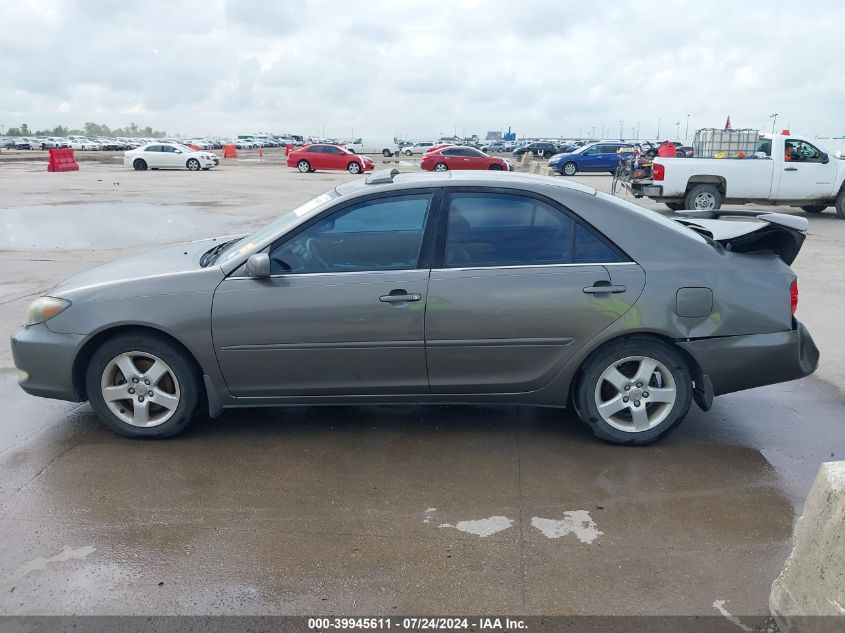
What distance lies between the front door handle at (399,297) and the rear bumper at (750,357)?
1619 millimetres

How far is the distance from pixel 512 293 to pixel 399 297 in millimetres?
666

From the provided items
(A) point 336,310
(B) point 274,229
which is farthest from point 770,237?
(B) point 274,229

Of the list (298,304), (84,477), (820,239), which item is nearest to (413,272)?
(298,304)

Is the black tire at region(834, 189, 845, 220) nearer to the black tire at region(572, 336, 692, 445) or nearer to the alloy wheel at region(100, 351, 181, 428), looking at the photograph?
the black tire at region(572, 336, 692, 445)

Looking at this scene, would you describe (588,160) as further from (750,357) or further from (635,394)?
(635,394)

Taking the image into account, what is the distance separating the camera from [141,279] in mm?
4387

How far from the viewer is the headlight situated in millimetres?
4383

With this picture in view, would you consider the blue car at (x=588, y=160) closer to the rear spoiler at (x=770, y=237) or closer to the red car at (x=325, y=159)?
the red car at (x=325, y=159)

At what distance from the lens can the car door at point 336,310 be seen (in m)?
4.20

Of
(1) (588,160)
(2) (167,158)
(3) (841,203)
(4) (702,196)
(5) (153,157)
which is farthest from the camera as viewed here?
(2) (167,158)

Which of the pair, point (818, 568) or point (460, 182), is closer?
point (818, 568)

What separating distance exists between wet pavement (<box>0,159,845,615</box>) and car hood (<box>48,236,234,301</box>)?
938mm

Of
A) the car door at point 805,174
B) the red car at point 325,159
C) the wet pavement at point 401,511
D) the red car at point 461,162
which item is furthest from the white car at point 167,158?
the wet pavement at point 401,511

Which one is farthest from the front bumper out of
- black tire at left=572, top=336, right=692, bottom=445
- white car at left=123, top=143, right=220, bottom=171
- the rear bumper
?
white car at left=123, top=143, right=220, bottom=171
